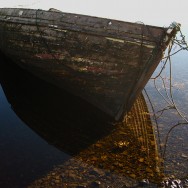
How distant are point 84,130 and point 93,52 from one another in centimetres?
187

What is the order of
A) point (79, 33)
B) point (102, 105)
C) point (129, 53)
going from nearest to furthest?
point (129, 53), point (79, 33), point (102, 105)

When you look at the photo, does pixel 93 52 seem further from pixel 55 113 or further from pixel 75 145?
pixel 75 145

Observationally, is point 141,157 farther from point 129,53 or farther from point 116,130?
point 129,53

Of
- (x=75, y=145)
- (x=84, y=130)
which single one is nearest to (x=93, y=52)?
(x=84, y=130)

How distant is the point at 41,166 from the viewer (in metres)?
5.05

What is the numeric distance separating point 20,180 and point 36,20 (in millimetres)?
4564

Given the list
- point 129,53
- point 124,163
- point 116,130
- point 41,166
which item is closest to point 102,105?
point 116,130

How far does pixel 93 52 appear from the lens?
22.4 ft

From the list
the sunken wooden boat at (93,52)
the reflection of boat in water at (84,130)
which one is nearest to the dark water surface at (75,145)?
the reflection of boat in water at (84,130)

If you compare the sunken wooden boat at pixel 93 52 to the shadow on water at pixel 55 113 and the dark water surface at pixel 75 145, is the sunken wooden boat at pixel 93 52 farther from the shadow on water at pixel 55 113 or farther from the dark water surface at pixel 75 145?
the dark water surface at pixel 75 145

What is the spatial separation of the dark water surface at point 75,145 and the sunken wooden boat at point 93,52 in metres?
0.58

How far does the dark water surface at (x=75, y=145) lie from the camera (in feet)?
16.1

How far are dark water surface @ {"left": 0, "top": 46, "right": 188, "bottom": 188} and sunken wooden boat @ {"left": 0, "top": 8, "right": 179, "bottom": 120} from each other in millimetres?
578

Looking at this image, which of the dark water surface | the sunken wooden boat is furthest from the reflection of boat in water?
the sunken wooden boat
